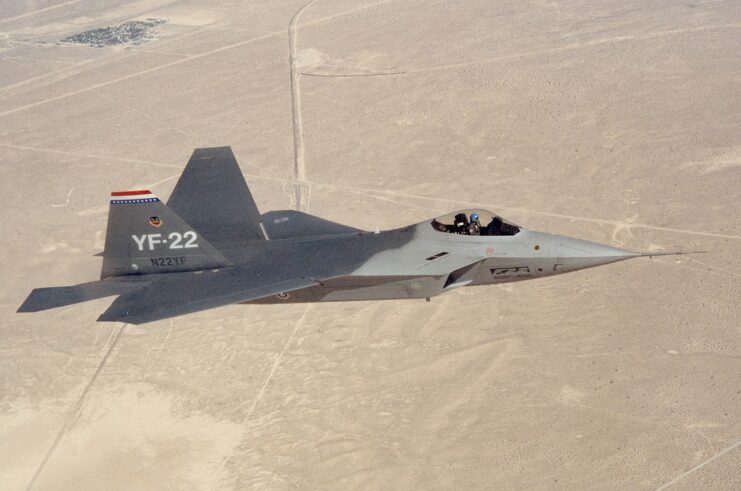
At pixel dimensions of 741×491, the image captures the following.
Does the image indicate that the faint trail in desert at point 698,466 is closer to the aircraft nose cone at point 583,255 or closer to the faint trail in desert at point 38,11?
the aircraft nose cone at point 583,255

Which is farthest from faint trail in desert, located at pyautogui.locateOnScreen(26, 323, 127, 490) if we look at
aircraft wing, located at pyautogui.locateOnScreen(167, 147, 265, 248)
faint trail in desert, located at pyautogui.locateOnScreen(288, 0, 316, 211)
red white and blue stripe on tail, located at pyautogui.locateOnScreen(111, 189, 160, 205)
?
faint trail in desert, located at pyautogui.locateOnScreen(288, 0, 316, 211)

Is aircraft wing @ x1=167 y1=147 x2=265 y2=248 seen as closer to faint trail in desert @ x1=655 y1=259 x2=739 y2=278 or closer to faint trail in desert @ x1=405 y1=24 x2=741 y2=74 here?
faint trail in desert @ x1=655 y1=259 x2=739 y2=278

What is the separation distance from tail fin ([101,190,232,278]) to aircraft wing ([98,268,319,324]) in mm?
459

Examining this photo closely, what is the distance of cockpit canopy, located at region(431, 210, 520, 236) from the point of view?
20.3 m

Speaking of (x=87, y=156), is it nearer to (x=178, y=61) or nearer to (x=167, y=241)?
(x=178, y=61)

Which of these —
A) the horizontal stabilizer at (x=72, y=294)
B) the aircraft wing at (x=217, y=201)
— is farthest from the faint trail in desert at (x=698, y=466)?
the horizontal stabilizer at (x=72, y=294)

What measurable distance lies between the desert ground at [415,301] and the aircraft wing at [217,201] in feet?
7.34

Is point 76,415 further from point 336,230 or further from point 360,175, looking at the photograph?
point 360,175

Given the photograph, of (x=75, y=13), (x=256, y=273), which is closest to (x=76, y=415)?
(x=256, y=273)

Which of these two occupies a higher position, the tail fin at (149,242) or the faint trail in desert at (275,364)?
the tail fin at (149,242)

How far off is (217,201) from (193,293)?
187 inches

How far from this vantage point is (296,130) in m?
37.3

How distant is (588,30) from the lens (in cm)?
4603

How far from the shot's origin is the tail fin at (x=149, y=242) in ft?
66.6
